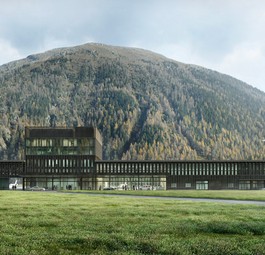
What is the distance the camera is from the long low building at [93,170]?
517 feet

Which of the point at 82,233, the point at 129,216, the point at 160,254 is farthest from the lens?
the point at 129,216

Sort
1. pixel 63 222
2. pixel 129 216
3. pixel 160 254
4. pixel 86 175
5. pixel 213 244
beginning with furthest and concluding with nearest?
pixel 86 175 → pixel 129 216 → pixel 63 222 → pixel 213 244 → pixel 160 254

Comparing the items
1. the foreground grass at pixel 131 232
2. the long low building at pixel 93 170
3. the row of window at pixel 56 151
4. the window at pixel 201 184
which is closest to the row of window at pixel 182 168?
the long low building at pixel 93 170

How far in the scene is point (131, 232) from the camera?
89.0ft

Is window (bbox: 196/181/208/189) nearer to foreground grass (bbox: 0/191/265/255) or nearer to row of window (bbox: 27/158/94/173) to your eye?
row of window (bbox: 27/158/94/173)

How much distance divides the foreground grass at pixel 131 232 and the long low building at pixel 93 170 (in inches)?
4731

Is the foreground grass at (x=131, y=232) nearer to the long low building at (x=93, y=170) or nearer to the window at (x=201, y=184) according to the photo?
the long low building at (x=93, y=170)

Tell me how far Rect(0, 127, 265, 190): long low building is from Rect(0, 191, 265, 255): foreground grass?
120 meters

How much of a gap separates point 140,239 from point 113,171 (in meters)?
137

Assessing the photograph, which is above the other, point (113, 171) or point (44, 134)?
point (44, 134)

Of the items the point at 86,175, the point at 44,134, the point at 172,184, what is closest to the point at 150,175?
the point at 172,184

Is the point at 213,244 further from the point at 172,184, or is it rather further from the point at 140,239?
the point at 172,184

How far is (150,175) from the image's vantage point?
6358 inches

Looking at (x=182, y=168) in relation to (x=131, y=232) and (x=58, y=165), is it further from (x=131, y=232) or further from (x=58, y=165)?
(x=131, y=232)
